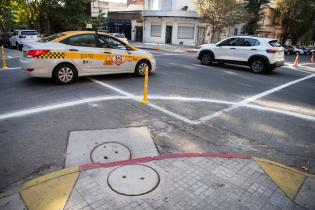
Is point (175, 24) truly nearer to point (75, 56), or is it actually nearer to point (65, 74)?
point (75, 56)

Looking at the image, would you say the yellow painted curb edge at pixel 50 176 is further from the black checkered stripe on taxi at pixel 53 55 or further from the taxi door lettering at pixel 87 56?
the taxi door lettering at pixel 87 56

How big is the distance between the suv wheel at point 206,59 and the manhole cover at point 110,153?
1129 cm

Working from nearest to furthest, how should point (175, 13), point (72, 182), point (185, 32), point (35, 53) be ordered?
point (72, 182), point (35, 53), point (175, 13), point (185, 32)

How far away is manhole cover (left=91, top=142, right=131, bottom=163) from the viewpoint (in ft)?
13.8

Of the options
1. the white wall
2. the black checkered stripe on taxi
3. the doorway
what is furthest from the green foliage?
the black checkered stripe on taxi

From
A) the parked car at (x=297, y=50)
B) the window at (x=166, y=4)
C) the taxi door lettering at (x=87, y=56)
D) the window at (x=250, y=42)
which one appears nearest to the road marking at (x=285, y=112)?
the taxi door lettering at (x=87, y=56)

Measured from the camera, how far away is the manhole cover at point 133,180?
341 centimetres

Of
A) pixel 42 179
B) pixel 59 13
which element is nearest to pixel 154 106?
pixel 42 179

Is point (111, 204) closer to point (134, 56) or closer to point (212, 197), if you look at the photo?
point (212, 197)

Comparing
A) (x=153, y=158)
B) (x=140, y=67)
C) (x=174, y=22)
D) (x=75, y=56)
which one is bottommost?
(x=153, y=158)

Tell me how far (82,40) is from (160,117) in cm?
422

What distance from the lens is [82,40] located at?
28.1 ft

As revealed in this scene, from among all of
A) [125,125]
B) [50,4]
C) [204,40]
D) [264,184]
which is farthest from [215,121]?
[204,40]

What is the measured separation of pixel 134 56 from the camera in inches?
384
